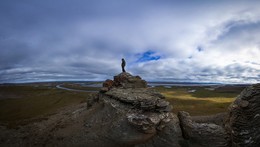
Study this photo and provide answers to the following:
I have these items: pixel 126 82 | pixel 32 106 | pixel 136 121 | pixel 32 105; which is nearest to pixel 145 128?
pixel 136 121

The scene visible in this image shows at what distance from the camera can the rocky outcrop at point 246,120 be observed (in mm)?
19312

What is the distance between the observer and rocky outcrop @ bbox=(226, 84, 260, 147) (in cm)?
1931

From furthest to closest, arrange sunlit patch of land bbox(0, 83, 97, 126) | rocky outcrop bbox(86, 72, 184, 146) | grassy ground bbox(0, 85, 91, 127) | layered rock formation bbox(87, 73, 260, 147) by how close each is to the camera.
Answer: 1. grassy ground bbox(0, 85, 91, 127)
2. sunlit patch of land bbox(0, 83, 97, 126)
3. rocky outcrop bbox(86, 72, 184, 146)
4. layered rock formation bbox(87, 73, 260, 147)

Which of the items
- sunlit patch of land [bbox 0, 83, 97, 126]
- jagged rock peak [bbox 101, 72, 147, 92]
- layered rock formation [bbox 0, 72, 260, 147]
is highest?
jagged rock peak [bbox 101, 72, 147, 92]

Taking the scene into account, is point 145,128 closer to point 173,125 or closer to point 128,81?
point 173,125

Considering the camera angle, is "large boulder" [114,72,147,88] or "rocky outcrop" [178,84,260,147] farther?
"large boulder" [114,72,147,88]

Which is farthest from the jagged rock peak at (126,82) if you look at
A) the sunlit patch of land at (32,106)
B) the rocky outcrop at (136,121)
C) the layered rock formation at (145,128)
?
the sunlit patch of land at (32,106)

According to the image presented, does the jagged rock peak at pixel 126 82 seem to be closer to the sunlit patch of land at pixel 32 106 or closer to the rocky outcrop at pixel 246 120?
the sunlit patch of land at pixel 32 106

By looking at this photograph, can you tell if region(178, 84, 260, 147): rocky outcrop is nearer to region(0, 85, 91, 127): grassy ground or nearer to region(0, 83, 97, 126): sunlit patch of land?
region(0, 83, 97, 126): sunlit patch of land

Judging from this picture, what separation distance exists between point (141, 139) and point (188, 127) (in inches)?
246

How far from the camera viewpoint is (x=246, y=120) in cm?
2028

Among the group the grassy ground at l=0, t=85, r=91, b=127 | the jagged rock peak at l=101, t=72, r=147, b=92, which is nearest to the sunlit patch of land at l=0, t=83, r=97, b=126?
the grassy ground at l=0, t=85, r=91, b=127

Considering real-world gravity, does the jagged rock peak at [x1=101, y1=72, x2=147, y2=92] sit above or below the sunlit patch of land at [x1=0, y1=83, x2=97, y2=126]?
above

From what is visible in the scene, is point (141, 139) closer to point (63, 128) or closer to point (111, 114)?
point (111, 114)
